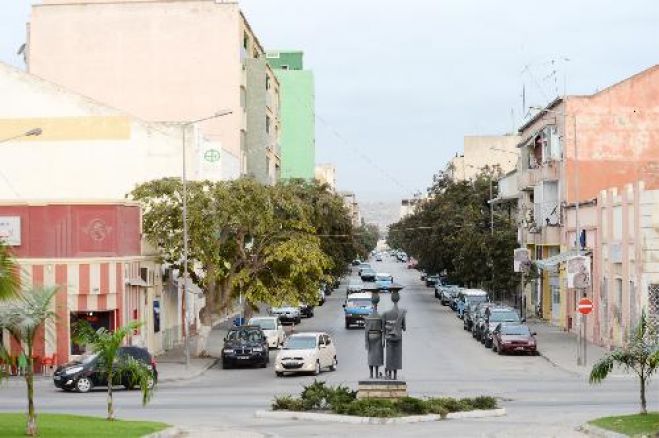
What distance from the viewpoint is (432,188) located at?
111 meters

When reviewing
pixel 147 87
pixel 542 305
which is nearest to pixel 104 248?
pixel 147 87

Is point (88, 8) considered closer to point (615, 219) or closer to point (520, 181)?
point (520, 181)

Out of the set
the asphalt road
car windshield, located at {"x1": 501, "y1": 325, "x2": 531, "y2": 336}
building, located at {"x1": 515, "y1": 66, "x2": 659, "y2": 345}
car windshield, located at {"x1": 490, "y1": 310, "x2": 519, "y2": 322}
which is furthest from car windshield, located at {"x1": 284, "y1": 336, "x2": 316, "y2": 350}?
building, located at {"x1": 515, "y1": 66, "x2": 659, "y2": 345}

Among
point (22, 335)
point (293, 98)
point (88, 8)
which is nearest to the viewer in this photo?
point (22, 335)

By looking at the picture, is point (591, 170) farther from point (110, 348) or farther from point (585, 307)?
point (110, 348)

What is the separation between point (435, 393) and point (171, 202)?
1907 cm

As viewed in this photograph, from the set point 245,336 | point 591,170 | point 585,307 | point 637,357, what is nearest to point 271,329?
point 245,336

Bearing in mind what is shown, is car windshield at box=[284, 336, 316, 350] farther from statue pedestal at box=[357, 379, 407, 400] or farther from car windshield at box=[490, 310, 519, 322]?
car windshield at box=[490, 310, 519, 322]

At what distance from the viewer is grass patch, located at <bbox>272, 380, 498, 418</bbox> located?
1160 inches

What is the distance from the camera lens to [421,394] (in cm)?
3638

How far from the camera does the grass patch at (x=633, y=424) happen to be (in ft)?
79.5

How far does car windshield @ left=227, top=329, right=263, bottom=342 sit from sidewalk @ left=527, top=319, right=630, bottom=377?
1189cm

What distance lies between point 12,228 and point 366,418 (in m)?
22.9

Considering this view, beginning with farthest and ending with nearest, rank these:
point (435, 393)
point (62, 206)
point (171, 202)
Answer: point (171, 202) → point (62, 206) → point (435, 393)
